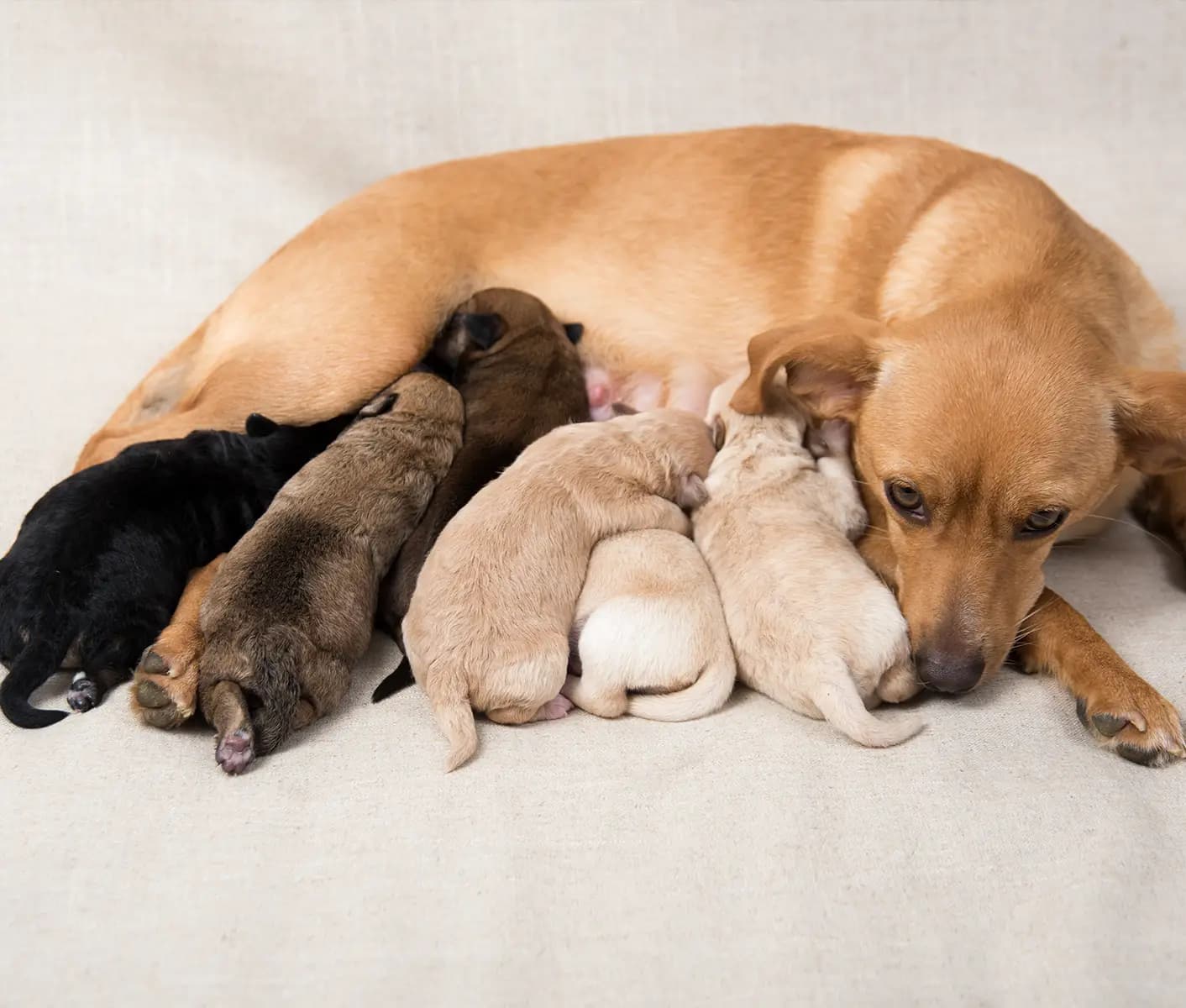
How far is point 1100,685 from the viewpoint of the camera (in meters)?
2.34

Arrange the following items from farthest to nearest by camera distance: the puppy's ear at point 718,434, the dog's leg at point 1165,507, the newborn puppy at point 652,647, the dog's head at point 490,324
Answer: the dog's head at point 490,324, the dog's leg at point 1165,507, the puppy's ear at point 718,434, the newborn puppy at point 652,647

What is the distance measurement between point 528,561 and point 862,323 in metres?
1.02

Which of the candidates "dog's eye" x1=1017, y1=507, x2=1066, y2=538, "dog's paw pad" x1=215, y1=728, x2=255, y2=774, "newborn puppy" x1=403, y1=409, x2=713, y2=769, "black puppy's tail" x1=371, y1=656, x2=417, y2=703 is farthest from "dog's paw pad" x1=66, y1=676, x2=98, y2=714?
"dog's eye" x1=1017, y1=507, x2=1066, y2=538

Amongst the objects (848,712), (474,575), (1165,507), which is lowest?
(1165,507)

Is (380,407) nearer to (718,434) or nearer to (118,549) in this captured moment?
(118,549)

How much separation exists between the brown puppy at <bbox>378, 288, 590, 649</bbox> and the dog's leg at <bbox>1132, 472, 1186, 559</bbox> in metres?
1.59

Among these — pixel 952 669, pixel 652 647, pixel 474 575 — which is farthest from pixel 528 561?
pixel 952 669

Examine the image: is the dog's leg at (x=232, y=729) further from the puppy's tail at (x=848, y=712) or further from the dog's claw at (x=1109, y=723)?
the dog's claw at (x=1109, y=723)

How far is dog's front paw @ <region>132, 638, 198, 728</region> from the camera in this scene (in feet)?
7.59

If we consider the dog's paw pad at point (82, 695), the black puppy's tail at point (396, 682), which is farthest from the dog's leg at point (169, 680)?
the black puppy's tail at point (396, 682)

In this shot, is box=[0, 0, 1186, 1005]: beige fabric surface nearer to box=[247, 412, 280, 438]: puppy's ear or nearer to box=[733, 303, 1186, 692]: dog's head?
box=[733, 303, 1186, 692]: dog's head

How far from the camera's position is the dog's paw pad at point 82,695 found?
2.39 meters

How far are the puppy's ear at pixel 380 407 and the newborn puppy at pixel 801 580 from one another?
87cm

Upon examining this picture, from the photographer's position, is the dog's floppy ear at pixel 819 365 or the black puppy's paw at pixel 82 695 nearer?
the black puppy's paw at pixel 82 695
